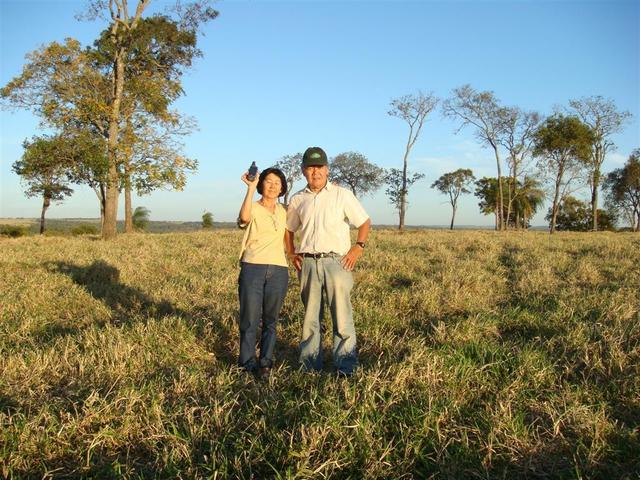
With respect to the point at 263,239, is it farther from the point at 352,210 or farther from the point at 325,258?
the point at 352,210

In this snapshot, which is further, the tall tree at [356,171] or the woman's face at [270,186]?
the tall tree at [356,171]

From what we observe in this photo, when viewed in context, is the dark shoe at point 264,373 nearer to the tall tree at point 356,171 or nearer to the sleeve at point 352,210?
the sleeve at point 352,210

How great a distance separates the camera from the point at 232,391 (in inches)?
145

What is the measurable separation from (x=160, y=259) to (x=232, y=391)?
777cm

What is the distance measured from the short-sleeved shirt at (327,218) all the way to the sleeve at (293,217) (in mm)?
46

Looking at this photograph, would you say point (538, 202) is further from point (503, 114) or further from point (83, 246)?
point (83, 246)

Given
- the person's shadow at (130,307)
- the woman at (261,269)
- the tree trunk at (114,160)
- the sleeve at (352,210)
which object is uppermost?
the tree trunk at (114,160)

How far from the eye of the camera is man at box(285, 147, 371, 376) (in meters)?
4.36

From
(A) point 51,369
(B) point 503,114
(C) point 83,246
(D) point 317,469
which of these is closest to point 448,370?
(D) point 317,469

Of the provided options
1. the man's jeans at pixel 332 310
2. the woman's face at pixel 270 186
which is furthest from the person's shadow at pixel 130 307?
the woman's face at pixel 270 186

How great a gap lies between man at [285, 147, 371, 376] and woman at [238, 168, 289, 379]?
267 millimetres

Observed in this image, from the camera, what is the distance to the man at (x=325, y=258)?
14.3ft

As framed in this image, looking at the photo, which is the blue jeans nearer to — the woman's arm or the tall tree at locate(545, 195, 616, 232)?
the woman's arm

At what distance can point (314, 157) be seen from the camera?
432cm
